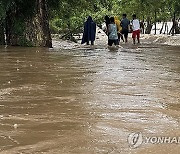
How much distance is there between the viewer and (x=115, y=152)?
3.48 m

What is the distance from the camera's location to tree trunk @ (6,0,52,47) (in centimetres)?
1689

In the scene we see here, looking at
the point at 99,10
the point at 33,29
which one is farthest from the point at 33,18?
the point at 99,10

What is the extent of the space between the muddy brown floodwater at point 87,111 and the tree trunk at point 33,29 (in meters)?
8.64

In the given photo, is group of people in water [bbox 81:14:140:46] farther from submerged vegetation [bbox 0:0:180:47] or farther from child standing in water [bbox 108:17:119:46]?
submerged vegetation [bbox 0:0:180:47]

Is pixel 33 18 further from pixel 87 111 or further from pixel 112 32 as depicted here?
pixel 87 111

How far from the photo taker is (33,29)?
17.1m

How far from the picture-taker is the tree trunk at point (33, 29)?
665 inches

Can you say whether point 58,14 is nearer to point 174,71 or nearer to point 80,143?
point 174,71

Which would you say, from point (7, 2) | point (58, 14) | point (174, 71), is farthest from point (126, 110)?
point (58, 14)

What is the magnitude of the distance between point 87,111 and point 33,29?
497 inches

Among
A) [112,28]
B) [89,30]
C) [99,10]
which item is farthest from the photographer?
[99,10]

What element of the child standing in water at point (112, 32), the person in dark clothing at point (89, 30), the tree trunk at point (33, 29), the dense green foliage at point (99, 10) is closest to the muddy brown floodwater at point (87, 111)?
the tree trunk at point (33, 29)

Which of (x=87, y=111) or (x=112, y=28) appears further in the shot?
(x=112, y=28)

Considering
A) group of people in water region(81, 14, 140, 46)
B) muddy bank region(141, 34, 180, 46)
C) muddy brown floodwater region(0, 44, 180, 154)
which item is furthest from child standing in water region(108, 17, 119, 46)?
muddy brown floodwater region(0, 44, 180, 154)
